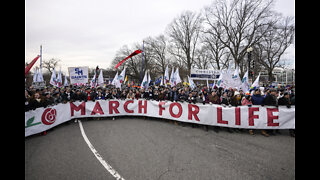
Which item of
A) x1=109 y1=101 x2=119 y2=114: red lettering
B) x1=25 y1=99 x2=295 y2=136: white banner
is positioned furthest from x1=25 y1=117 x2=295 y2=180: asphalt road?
x1=109 y1=101 x2=119 y2=114: red lettering

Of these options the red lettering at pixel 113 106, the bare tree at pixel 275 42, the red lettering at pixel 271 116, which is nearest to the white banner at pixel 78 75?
the red lettering at pixel 113 106

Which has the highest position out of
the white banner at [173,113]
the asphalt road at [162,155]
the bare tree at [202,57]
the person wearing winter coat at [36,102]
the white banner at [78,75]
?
the bare tree at [202,57]

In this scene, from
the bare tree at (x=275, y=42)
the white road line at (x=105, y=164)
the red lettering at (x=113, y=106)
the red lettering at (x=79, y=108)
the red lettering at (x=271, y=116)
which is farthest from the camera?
the bare tree at (x=275, y=42)

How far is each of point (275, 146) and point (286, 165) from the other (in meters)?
1.23

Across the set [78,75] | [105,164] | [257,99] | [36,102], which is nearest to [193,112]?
[257,99]

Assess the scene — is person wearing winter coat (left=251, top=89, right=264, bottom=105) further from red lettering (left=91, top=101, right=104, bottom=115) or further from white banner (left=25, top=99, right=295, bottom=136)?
red lettering (left=91, top=101, right=104, bottom=115)

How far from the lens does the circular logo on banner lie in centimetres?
583

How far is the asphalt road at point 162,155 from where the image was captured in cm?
309

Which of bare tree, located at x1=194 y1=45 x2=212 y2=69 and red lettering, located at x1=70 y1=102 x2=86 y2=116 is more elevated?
bare tree, located at x1=194 y1=45 x2=212 y2=69

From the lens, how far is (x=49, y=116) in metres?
6.05

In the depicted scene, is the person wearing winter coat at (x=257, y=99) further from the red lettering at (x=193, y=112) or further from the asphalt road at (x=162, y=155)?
the red lettering at (x=193, y=112)

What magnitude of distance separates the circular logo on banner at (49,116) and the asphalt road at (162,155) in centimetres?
54

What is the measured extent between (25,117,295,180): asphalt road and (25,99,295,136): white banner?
16.8 inches
